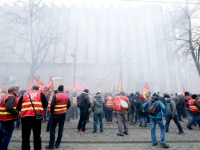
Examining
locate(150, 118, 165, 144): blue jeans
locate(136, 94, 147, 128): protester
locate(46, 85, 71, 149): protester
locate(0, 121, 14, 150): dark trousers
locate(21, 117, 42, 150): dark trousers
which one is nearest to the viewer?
locate(21, 117, 42, 150): dark trousers

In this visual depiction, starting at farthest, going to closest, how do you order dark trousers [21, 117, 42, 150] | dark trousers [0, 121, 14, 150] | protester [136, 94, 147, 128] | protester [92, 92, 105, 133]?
protester [136, 94, 147, 128]
protester [92, 92, 105, 133]
dark trousers [0, 121, 14, 150]
dark trousers [21, 117, 42, 150]

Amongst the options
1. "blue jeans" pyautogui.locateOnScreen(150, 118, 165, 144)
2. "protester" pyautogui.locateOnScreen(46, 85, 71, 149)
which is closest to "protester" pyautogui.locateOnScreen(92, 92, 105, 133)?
"protester" pyautogui.locateOnScreen(46, 85, 71, 149)

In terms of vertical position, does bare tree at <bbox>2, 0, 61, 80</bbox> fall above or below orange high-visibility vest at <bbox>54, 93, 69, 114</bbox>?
above

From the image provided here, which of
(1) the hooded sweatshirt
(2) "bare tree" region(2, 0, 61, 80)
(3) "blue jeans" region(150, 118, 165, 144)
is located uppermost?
(2) "bare tree" region(2, 0, 61, 80)

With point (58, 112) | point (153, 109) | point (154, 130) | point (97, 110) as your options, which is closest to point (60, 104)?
point (58, 112)

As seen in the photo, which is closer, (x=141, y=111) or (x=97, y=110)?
(x=97, y=110)

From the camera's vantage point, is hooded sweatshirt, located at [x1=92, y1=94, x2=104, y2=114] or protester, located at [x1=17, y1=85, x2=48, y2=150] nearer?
protester, located at [x1=17, y1=85, x2=48, y2=150]

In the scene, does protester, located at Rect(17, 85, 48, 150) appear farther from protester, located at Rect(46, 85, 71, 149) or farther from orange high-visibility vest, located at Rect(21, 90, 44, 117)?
protester, located at Rect(46, 85, 71, 149)

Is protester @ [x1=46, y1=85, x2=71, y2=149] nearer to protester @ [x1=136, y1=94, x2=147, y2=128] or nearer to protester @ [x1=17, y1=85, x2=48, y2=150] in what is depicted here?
protester @ [x1=17, y1=85, x2=48, y2=150]

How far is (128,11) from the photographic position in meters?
29.0

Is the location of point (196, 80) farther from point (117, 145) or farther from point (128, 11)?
point (117, 145)

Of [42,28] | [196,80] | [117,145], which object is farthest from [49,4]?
[196,80]

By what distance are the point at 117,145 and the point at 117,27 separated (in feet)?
87.0

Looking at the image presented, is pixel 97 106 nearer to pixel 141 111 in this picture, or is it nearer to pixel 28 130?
pixel 141 111
